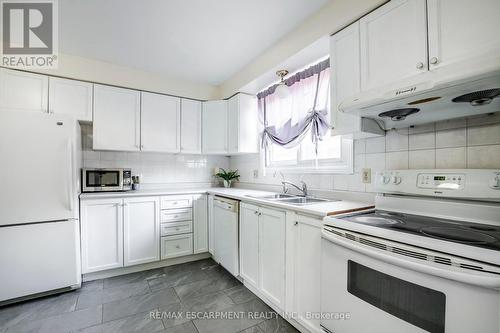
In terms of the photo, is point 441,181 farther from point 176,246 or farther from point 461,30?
point 176,246

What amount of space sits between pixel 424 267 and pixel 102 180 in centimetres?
307

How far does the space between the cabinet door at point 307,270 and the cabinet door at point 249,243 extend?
473 millimetres

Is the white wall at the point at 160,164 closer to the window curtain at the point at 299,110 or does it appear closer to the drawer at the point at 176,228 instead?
the drawer at the point at 176,228

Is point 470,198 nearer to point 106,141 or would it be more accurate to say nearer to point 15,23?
point 106,141

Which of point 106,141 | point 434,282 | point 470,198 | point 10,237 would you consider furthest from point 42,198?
point 470,198

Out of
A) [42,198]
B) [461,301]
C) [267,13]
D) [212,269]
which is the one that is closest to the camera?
[461,301]

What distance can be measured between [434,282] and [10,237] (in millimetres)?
2923

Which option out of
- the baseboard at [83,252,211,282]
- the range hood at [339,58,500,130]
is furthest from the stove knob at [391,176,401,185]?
the baseboard at [83,252,211,282]

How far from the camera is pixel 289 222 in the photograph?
1.68m

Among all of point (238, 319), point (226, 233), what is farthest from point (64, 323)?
point (226, 233)

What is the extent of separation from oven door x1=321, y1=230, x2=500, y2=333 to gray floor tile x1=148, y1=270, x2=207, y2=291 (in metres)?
1.55

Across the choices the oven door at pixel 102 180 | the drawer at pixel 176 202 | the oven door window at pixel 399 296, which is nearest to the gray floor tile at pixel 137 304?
the drawer at pixel 176 202

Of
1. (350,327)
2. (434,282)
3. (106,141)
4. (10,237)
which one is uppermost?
(106,141)

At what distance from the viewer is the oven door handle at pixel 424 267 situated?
748 mm
